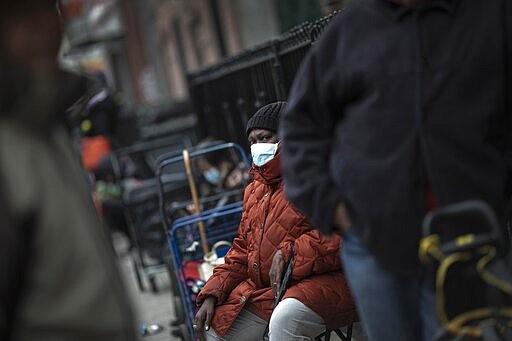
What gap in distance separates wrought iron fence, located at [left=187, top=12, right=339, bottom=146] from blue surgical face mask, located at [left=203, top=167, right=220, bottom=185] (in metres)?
0.35

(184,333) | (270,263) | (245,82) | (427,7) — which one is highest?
(427,7)

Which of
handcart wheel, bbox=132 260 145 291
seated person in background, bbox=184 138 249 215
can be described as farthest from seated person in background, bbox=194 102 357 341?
handcart wheel, bbox=132 260 145 291

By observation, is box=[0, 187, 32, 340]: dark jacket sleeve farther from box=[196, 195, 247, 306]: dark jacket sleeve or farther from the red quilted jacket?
box=[196, 195, 247, 306]: dark jacket sleeve

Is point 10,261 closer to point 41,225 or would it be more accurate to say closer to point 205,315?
point 41,225

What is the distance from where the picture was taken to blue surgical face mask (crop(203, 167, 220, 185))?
314 inches

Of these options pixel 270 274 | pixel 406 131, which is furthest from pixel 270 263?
pixel 406 131

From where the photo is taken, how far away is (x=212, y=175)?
8.05 m

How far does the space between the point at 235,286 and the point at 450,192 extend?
216 cm

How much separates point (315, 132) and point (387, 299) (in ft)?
1.84

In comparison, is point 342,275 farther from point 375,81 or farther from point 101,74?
point 101,74

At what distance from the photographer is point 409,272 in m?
2.96

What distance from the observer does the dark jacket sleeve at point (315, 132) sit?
120 inches

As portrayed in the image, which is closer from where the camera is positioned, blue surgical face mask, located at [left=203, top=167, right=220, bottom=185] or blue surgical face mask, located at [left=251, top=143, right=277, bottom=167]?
blue surgical face mask, located at [left=251, top=143, right=277, bottom=167]

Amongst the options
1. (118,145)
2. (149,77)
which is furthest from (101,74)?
(149,77)
